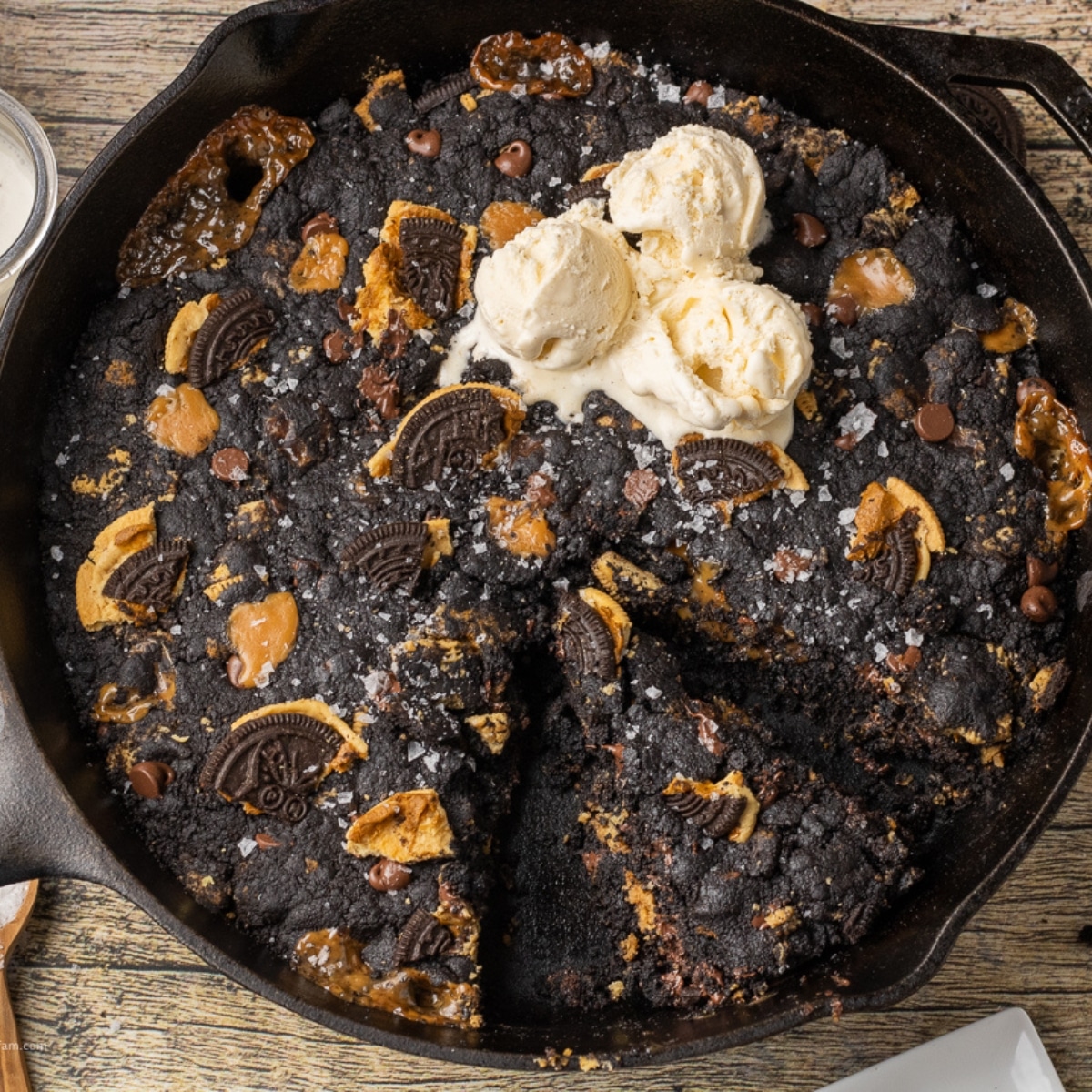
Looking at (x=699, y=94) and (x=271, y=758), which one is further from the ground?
(x=699, y=94)

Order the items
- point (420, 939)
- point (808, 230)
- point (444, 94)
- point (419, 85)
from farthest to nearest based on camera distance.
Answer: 1. point (419, 85)
2. point (444, 94)
3. point (808, 230)
4. point (420, 939)

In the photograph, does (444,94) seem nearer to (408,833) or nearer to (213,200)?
(213,200)

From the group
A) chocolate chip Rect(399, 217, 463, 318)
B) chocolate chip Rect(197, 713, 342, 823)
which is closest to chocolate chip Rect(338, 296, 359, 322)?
chocolate chip Rect(399, 217, 463, 318)

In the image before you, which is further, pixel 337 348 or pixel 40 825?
pixel 337 348

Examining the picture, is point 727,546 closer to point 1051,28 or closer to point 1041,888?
point 1041,888

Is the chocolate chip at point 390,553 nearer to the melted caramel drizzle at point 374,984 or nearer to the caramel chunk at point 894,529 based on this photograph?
the melted caramel drizzle at point 374,984

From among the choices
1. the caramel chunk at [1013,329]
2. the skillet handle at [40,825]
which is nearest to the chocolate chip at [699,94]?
the caramel chunk at [1013,329]

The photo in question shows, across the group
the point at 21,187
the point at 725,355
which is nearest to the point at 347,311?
the point at 725,355
